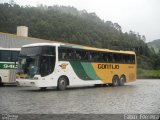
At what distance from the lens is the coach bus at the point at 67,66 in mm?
20109

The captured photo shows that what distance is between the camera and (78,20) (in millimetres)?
73625

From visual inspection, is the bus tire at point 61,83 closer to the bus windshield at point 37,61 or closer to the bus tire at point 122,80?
the bus windshield at point 37,61

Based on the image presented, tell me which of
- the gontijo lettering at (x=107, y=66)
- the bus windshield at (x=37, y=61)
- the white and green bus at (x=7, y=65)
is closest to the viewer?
the bus windshield at (x=37, y=61)

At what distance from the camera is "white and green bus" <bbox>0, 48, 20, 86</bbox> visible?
955 inches

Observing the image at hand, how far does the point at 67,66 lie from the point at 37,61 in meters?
2.61

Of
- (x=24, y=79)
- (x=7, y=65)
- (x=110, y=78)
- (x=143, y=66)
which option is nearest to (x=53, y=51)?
(x=24, y=79)

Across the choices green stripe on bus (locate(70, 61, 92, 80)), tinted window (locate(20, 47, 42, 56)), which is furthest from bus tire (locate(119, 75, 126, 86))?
tinted window (locate(20, 47, 42, 56))

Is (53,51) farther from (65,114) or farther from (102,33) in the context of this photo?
(102,33)

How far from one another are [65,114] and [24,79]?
10.2m

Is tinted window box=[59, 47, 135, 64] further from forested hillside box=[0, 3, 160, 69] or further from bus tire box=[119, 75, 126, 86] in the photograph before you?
forested hillside box=[0, 3, 160, 69]

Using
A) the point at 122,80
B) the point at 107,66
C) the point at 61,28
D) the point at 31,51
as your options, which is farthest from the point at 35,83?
the point at 61,28

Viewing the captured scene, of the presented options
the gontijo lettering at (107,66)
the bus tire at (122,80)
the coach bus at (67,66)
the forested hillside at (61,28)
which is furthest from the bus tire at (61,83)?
the forested hillside at (61,28)

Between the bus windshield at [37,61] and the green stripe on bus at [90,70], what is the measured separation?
3.40 meters

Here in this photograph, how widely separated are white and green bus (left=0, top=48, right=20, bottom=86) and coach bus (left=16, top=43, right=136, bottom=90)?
367 cm
